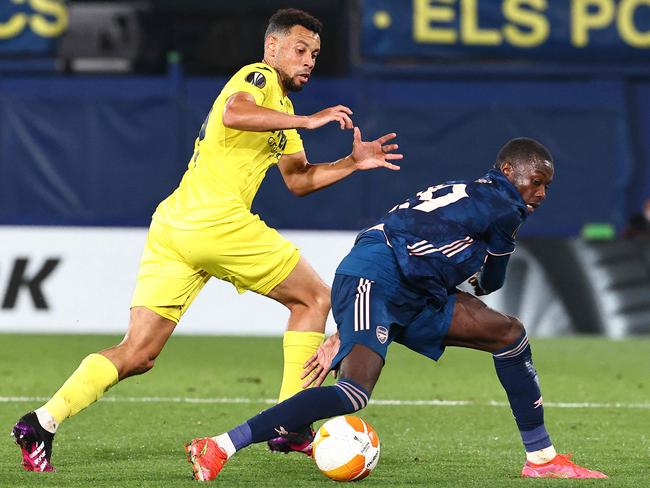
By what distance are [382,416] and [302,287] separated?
164cm

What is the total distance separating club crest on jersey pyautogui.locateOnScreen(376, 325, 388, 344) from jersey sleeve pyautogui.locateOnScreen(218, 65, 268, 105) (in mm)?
1262

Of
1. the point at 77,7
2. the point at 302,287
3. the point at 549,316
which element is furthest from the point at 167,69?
the point at 302,287

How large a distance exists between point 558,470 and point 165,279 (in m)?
1.95

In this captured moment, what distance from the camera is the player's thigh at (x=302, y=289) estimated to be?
22.3 ft

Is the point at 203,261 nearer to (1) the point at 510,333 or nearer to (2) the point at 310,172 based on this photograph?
(2) the point at 310,172

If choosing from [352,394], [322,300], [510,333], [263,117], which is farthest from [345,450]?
[263,117]

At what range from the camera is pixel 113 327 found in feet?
42.2

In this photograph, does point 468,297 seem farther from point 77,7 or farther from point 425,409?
point 77,7

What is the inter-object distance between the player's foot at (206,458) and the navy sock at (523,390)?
1321 millimetres

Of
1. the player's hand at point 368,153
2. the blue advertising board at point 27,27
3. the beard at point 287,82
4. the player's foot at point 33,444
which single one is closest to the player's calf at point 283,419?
the player's foot at point 33,444

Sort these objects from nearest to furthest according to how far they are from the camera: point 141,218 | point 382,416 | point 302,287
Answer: point 302,287 < point 382,416 < point 141,218

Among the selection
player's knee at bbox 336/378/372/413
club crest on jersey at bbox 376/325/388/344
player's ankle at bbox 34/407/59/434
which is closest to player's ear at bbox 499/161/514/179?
club crest on jersey at bbox 376/325/388/344

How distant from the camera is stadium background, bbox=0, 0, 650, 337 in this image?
17359 millimetres

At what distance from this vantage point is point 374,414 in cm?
827
